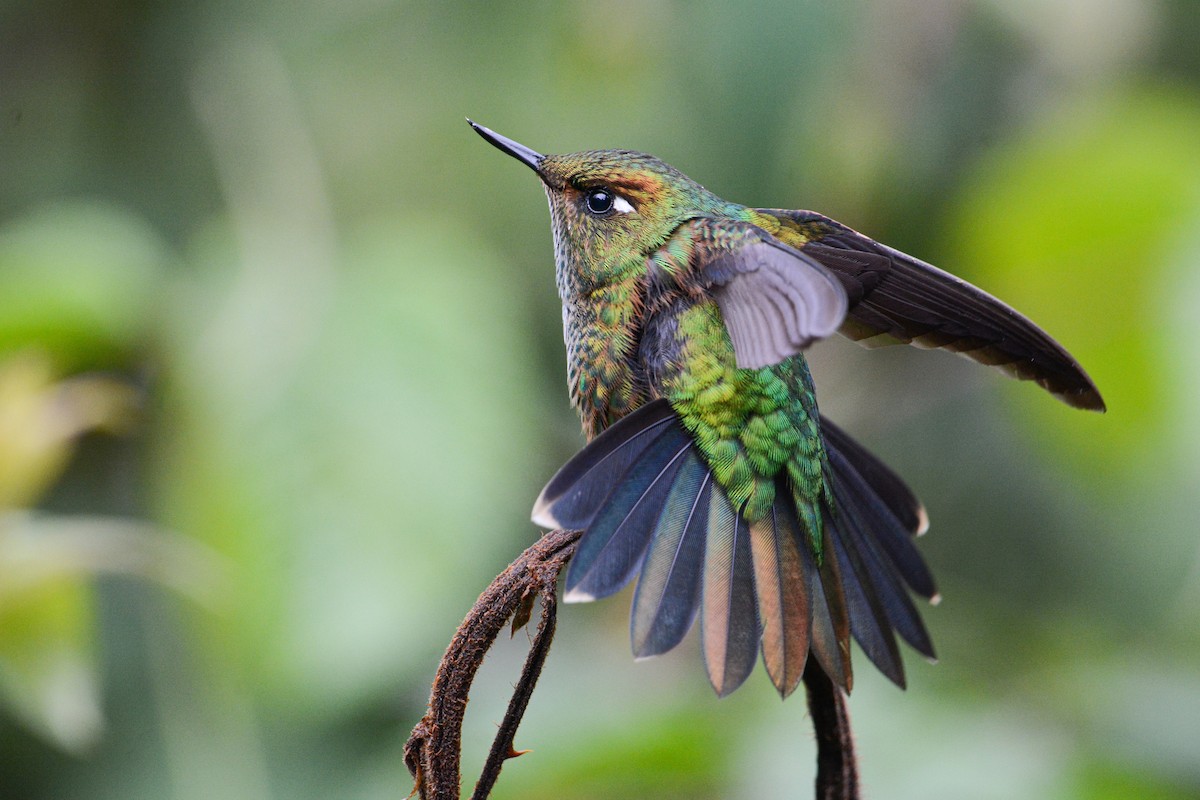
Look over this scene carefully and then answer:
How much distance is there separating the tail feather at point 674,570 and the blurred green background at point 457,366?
0.73m

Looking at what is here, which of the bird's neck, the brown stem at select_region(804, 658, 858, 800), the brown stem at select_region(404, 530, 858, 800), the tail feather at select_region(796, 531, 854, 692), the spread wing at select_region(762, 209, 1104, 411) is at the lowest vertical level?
the brown stem at select_region(804, 658, 858, 800)

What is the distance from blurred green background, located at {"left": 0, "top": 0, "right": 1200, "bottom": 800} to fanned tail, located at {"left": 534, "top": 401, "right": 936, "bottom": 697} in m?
0.56

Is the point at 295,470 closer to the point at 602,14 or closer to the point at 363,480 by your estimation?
the point at 363,480

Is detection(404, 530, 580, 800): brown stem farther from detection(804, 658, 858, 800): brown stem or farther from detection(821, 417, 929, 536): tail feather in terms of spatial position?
detection(821, 417, 929, 536): tail feather

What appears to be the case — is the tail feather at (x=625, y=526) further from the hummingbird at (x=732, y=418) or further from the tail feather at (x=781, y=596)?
the tail feather at (x=781, y=596)

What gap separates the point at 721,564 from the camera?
1376 mm

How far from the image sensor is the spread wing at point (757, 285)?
3.62 feet

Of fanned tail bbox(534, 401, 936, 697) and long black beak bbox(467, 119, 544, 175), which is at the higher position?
long black beak bbox(467, 119, 544, 175)

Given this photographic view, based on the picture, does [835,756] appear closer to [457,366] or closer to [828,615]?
[828,615]

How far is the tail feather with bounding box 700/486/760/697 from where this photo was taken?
126 cm

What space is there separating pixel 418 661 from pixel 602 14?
Answer: 1.74 meters

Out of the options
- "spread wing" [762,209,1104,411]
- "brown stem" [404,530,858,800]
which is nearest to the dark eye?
"spread wing" [762,209,1104,411]

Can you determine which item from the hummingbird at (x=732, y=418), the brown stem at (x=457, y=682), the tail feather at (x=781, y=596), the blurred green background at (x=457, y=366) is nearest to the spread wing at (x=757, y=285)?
the hummingbird at (x=732, y=418)

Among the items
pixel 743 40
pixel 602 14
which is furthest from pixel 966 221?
pixel 602 14
